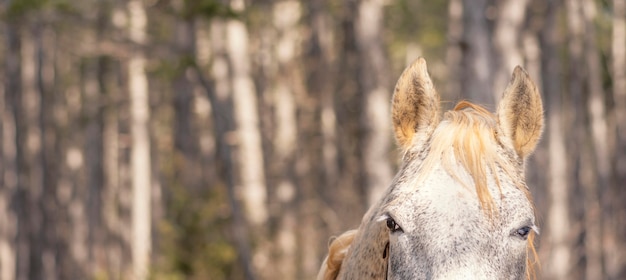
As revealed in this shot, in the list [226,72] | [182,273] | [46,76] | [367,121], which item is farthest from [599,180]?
[46,76]

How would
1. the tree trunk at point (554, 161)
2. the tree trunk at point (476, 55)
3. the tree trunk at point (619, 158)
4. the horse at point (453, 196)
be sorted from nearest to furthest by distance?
the horse at point (453, 196)
the tree trunk at point (476, 55)
the tree trunk at point (554, 161)
the tree trunk at point (619, 158)

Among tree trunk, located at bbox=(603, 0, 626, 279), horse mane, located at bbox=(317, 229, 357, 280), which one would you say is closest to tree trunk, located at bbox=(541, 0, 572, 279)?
tree trunk, located at bbox=(603, 0, 626, 279)

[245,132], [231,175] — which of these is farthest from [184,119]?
[231,175]

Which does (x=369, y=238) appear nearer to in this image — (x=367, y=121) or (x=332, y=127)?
(x=367, y=121)

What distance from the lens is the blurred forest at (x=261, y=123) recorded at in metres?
13.4

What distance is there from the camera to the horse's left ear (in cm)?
425

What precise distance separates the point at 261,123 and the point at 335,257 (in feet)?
77.8

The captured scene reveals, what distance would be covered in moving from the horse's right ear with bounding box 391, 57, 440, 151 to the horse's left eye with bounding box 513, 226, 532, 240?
1.93 feet

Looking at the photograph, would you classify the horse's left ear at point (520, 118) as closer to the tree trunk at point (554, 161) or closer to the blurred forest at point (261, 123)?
the blurred forest at point (261, 123)

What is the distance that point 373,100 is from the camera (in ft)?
44.2

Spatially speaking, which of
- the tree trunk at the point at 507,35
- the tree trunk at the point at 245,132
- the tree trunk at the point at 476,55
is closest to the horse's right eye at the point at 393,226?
the tree trunk at the point at 476,55

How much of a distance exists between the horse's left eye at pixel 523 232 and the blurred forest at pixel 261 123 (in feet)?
2.84

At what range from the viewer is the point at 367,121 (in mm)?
13508

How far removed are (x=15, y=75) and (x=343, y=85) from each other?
31.0ft
